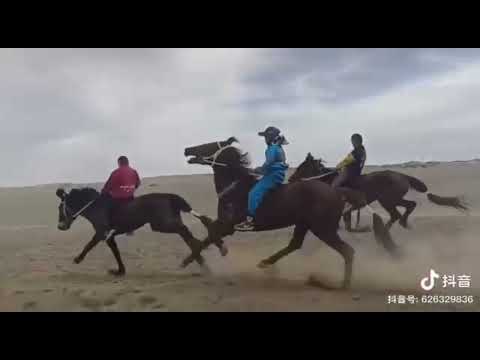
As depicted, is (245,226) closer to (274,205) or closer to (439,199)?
(274,205)

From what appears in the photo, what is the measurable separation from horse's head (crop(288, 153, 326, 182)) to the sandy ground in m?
1.78

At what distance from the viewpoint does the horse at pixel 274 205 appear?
9.84m

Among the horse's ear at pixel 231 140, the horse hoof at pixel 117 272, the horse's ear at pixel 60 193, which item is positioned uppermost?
the horse's ear at pixel 231 140

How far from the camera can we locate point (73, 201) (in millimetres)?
11594

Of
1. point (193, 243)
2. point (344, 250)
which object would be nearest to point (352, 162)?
point (344, 250)

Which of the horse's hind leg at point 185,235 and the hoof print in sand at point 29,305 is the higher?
the horse's hind leg at point 185,235

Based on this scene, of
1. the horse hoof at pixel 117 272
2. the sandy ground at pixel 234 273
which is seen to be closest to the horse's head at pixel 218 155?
the sandy ground at pixel 234 273

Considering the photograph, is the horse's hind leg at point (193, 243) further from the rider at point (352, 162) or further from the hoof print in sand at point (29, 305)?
the rider at point (352, 162)

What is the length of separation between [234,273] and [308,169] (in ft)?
8.00

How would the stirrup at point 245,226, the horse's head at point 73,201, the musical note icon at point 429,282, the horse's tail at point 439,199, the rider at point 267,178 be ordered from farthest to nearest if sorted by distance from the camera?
1. the horse's tail at point 439,199
2. the horse's head at point 73,201
3. the stirrup at point 245,226
4. the rider at point 267,178
5. the musical note icon at point 429,282

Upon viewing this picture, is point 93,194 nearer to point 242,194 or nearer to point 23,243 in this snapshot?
point 242,194

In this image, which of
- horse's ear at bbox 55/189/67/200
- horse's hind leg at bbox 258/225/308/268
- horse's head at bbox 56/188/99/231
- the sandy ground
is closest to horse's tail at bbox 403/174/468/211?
the sandy ground

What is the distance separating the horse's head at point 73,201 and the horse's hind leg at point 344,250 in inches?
179

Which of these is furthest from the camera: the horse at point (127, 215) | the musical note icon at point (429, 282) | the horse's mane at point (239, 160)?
the horse at point (127, 215)
